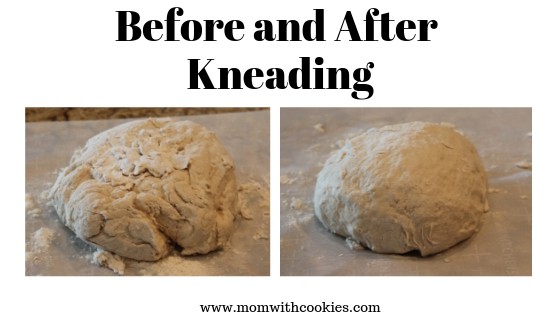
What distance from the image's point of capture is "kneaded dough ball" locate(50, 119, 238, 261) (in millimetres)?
1814

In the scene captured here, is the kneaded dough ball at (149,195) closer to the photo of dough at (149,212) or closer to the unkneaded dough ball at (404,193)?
the photo of dough at (149,212)

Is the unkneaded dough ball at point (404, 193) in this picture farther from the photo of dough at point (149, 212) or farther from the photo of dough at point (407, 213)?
the photo of dough at point (149, 212)

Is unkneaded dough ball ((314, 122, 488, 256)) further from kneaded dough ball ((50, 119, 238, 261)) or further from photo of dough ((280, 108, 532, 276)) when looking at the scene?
kneaded dough ball ((50, 119, 238, 261))

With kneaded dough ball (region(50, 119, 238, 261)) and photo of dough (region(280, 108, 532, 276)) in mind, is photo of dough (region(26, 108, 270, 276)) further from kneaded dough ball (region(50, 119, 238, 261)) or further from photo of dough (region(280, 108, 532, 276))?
photo of dough (region(280, 108, 532, 276))

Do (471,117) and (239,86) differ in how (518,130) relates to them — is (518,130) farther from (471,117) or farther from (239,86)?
(239,86)

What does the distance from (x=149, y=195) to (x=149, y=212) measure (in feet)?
0.18

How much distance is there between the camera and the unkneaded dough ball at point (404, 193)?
1.83 meters

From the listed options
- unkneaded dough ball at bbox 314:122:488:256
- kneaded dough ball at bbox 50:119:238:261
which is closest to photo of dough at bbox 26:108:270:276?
kneaded dough ball at bbox 50:119:238:261

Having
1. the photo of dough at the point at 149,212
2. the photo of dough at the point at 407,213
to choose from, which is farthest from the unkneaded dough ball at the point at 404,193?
the photo of dough at the point at 149,212

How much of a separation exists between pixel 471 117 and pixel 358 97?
86 centimetres

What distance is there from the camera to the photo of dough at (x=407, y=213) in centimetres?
184

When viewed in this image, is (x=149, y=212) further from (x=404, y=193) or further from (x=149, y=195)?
(x=404, y=193)

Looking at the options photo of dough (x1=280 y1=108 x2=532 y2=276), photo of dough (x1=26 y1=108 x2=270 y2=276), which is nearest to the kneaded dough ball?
photo of dough (x1=26 y1=108 x2=270 y2=276)

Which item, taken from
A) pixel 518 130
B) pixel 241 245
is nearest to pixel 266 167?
pixel 241 245
